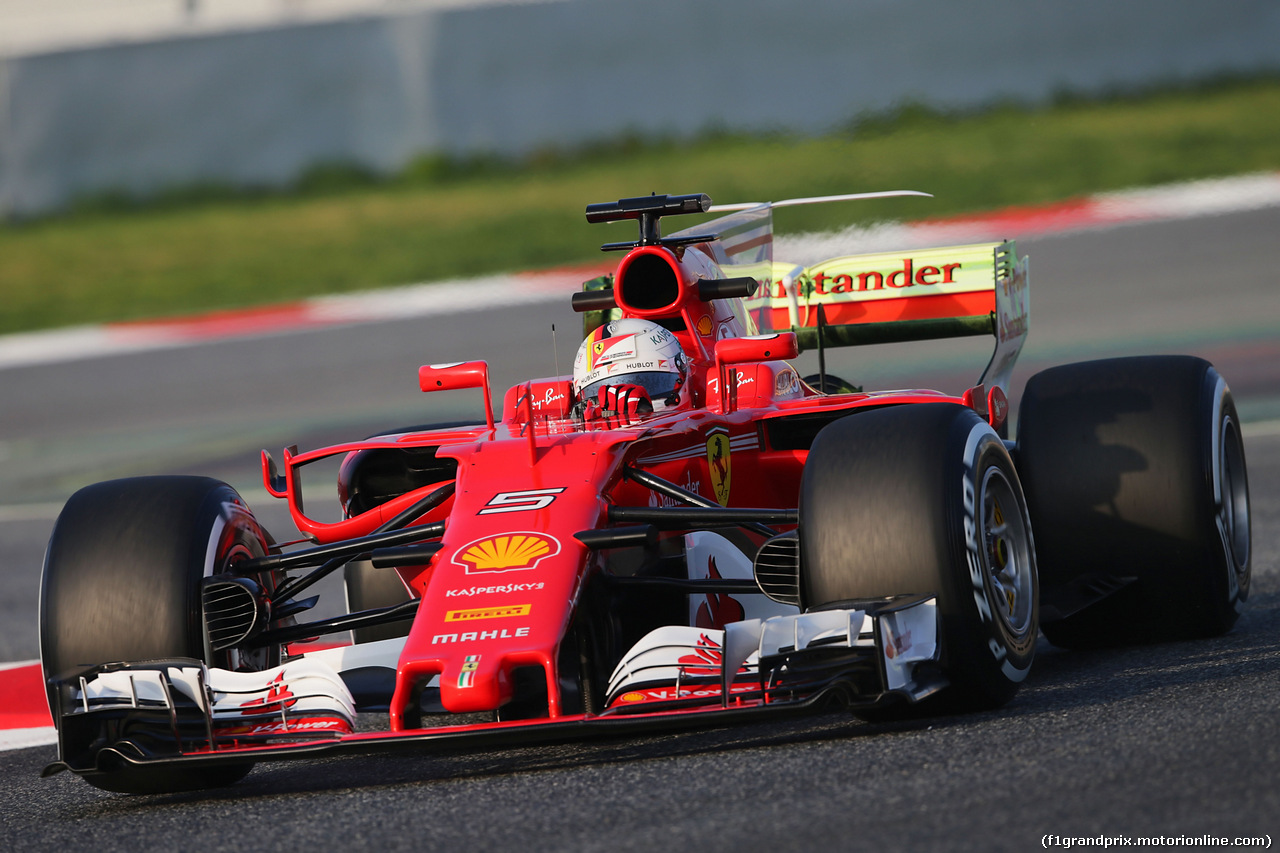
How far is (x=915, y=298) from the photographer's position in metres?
7.40

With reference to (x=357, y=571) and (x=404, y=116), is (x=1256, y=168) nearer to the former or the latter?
(x=404, y=116)

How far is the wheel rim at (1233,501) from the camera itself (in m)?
6.00

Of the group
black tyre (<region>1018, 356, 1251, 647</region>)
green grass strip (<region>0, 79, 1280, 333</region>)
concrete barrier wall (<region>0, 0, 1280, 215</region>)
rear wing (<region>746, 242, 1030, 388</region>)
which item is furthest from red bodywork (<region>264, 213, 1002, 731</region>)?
concrete barrier wall (<region>0, 0, 1280, 215</region>)

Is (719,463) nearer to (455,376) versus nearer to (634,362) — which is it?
(634,362)

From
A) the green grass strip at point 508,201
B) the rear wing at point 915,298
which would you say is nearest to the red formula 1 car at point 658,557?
the rear wing at point 915,298

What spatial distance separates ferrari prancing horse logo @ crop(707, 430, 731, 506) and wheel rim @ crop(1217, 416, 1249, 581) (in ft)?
5.64

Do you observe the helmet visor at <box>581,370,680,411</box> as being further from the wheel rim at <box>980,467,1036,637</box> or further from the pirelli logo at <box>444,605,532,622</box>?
the pirelli logo at <box>444,605,532,622</box>

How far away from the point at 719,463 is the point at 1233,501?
2.12m

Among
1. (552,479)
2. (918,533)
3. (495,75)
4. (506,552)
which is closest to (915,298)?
(552,479)

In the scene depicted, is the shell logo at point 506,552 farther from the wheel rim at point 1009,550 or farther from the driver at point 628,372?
the wheel rim at point 1009,550

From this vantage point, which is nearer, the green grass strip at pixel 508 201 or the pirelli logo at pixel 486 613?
the pirelli logo at pixel 486 613

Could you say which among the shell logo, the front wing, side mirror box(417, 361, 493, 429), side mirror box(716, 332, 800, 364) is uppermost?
side mirror box(716, 332, 800, 364)

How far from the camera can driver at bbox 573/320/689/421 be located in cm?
592

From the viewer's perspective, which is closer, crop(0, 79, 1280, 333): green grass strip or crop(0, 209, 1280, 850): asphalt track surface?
crop(0, 209, 1280, 850): asphalt track surface
